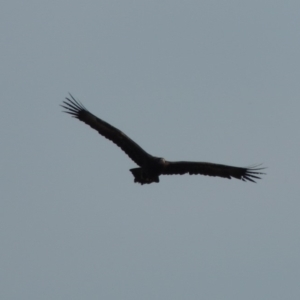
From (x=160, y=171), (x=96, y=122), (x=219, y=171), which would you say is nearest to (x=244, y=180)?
(x=219, y=171)

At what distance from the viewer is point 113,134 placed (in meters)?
24.0

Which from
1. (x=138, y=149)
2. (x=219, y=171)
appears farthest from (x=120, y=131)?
(x=219, y=171)

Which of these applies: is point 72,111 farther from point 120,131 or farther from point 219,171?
point 219,171

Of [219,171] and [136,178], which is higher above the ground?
[219,171]

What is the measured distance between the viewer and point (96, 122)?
78.9ft

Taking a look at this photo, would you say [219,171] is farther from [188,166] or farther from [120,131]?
[120,131]

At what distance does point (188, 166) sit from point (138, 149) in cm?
153

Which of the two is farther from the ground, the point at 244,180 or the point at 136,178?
the point at 244,180

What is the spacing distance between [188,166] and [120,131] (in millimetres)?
2088

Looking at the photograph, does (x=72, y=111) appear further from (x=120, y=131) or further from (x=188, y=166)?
(x=188, y=166)

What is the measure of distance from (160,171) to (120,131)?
4.69 feet

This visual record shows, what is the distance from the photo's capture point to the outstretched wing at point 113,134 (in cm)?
2397

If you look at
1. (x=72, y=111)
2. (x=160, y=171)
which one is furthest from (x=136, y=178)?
(x=72, y=111)

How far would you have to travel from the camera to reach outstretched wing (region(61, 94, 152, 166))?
24.0 m
